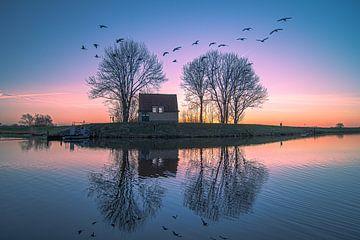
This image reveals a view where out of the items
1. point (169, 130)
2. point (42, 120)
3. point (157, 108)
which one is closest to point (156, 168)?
point (169, 130)

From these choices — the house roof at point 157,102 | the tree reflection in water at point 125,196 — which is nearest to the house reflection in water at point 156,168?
the tree reflection in water at point 125,196

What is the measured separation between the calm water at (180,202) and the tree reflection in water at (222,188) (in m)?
0.04

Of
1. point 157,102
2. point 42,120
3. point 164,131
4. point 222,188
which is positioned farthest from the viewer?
point 42,120

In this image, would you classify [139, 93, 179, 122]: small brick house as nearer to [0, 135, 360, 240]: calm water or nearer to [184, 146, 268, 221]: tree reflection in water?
[184, 146, 268, 221]: tree reflection in water

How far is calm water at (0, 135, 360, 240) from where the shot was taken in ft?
26.8

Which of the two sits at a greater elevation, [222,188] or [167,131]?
[167,131]

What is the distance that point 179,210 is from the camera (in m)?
10.0

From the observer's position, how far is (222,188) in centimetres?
1310

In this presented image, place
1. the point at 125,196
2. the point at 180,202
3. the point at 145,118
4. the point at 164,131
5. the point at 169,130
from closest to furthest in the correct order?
the point at 180,202
the point at 125,196
the point at 164,131
the point at 169,130
the point at 145,118

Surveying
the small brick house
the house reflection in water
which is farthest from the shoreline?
the house reflection in water

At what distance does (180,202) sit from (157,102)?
54.0 meters

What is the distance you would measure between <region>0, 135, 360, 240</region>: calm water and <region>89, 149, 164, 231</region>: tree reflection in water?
0.10 feet

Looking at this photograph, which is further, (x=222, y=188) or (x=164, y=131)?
(x=164, y=131)

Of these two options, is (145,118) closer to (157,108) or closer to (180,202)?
(157,108)
